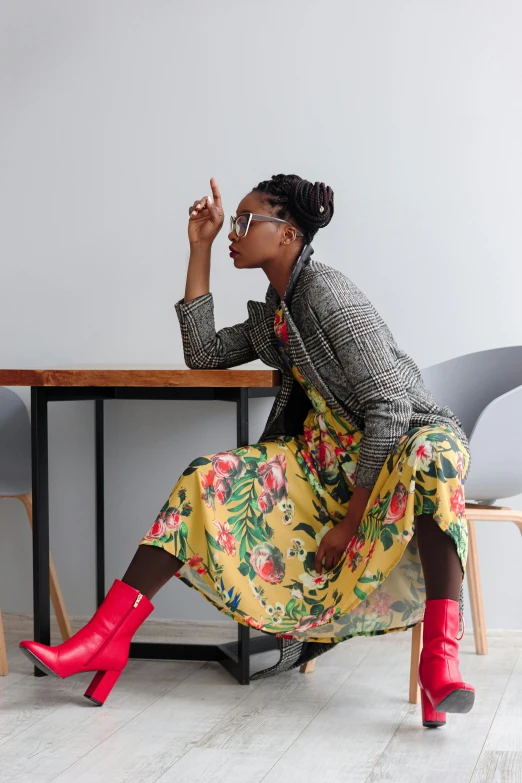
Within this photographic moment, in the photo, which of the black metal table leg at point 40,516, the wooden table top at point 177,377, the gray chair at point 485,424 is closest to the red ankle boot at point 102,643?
the black metal table leg at point 40,516

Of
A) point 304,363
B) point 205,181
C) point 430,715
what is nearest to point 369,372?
point 304,363

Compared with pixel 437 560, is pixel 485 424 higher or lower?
higher

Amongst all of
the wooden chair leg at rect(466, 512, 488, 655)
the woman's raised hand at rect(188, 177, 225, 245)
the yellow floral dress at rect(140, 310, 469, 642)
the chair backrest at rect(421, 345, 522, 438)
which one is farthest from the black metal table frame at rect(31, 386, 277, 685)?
the wooden chair leg at rect(466, 512, 488, 655)

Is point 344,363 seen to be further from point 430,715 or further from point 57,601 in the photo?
point 57,601

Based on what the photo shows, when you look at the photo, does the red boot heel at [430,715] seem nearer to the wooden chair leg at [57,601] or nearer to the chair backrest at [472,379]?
the chair backrest at [472,379]

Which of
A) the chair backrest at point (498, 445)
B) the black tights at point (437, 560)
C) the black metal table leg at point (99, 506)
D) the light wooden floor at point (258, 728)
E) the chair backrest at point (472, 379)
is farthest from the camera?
the black metal table leg at point (99, 506)

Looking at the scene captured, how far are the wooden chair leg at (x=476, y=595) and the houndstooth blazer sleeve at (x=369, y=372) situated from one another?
634mm

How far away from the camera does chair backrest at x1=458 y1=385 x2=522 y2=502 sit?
2.04m

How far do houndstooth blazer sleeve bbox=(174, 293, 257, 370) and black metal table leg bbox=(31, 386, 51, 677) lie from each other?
1.17 feet

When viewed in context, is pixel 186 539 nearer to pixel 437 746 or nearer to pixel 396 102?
pixel 437 746

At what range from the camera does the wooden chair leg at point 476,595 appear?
2.34 meters

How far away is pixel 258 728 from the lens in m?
1.76

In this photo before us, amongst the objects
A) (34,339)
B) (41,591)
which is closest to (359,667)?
(41,591)

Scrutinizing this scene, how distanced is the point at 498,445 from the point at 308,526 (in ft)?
1.56
